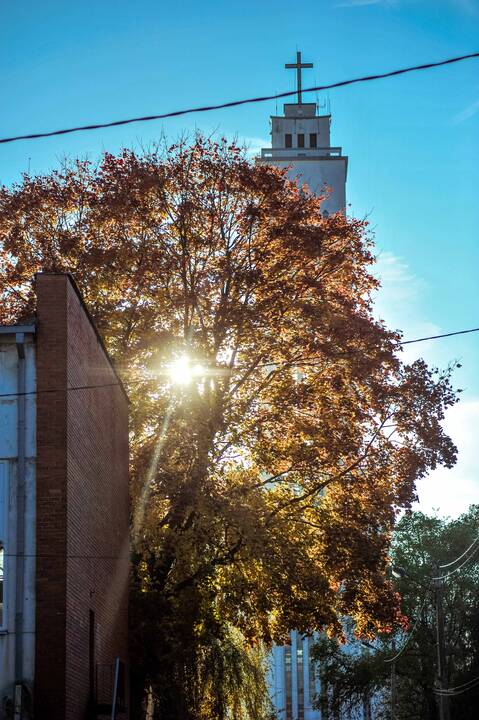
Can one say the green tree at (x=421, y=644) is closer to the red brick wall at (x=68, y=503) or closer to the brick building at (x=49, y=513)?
the red brick wall at (x=68, y=503)

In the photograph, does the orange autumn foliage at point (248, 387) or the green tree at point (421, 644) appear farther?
the green tree at point (421, 644)

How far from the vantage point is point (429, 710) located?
5556 centimetres

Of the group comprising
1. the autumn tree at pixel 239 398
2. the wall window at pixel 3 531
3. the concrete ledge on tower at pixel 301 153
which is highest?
the concrete ledge on tower at pixel 301 153

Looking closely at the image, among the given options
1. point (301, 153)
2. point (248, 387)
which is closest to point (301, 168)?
point (301, 153)

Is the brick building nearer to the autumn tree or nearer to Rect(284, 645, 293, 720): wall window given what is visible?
the autumn tree

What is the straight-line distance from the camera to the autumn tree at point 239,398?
27.4 meters

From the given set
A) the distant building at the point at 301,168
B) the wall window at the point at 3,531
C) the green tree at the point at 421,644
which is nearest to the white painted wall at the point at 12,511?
the wall window at the point at 3,531

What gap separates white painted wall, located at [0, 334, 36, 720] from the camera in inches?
628

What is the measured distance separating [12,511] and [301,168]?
7084cm

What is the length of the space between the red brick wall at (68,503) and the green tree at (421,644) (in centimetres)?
3161

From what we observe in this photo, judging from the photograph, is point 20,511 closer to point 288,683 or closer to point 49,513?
point 49,513

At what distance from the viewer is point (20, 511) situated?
16609 mm

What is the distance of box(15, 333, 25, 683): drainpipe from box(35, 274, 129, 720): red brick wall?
0.23 m

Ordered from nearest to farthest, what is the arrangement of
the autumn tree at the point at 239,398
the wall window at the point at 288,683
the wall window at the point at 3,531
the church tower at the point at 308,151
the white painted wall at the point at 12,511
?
the white painted wall at the point at 12,511 < the wall window at the point at 3,531 < the autumn tree at the point at 239,398 < the church tower at the point at 308,151 < the wall window at the point at 288,683
